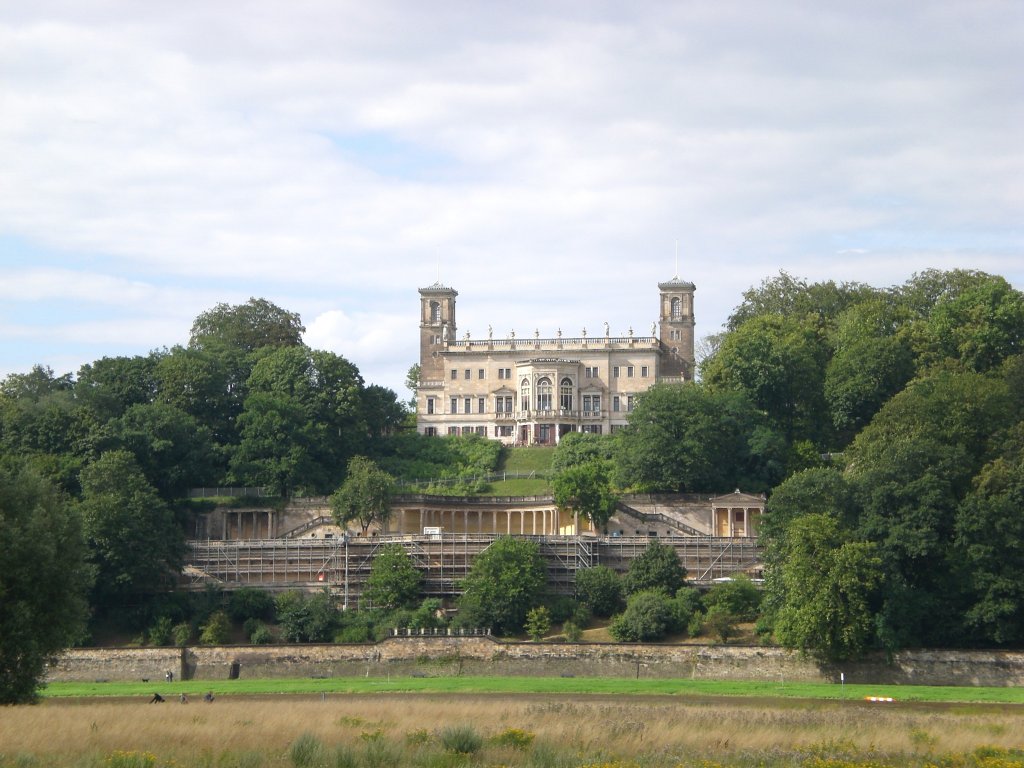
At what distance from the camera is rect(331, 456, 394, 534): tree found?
8225 centimetres

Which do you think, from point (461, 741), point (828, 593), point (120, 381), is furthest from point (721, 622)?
point (120, 381)

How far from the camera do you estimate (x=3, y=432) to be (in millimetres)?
85812

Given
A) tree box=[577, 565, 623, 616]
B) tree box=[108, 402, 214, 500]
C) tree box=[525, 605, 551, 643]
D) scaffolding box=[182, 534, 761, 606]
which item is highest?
tree box=[108, 402, 214, 500]

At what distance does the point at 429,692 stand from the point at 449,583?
61.0 ft

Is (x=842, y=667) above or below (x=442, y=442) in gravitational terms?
below

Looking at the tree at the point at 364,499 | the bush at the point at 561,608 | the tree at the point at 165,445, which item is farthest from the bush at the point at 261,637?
the tree at the point at 165,445

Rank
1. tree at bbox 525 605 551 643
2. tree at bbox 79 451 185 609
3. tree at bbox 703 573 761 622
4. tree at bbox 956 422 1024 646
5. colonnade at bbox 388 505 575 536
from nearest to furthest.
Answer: tree at bbox 956 422 1024 646 → tree at bbox 525 605 551 643 → tree at bbox 703 573 761 622 → tree at bbox 79 451 185 609 → colonnade at bbox 388 505 575 536

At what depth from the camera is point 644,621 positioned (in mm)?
67000

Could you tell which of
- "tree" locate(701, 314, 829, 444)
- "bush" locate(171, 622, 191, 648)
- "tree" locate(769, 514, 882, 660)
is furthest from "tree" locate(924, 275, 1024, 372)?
"bush" locate(171, 622, 191, 648)

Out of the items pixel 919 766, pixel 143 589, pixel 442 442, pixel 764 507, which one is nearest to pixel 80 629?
pixel 919 766

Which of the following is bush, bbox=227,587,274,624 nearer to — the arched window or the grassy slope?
the grassy slope

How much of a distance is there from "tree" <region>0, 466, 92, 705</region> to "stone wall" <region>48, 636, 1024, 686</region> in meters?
20.1

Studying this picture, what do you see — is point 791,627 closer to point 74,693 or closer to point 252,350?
point 74,693

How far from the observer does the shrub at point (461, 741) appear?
120 ft
